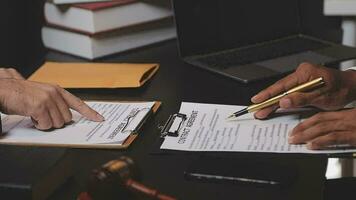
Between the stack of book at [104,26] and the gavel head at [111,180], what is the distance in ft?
2.50

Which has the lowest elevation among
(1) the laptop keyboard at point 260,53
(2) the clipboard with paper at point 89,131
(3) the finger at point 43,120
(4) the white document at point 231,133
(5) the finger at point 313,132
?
(1) the laptop keyboard at point 260,53

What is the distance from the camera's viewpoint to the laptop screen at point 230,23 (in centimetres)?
139

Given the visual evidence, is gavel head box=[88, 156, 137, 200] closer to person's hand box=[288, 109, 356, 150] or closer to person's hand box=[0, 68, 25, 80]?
person's hand box=[288, 109, 356, 150]

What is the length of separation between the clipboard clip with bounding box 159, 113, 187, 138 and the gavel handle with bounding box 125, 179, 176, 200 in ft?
0.83

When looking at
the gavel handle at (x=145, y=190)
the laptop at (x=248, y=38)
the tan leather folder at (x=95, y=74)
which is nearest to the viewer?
the gavel handle at (x=145, y=190)

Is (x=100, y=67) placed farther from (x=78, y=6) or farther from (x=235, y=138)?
(x=235, y=138)

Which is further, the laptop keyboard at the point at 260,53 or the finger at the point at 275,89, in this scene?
the laptop keyboard at the point at 260,53

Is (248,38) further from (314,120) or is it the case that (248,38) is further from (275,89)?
(314,120)

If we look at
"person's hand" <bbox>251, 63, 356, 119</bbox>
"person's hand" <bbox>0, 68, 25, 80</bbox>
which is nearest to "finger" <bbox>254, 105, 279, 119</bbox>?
"person's hand" <bbox>251, 63, 356, 119</bbox>

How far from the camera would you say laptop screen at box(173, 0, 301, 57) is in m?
1.39

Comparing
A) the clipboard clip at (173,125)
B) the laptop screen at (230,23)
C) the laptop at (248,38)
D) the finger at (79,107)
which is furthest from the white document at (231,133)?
the laptop screen at (230,23)

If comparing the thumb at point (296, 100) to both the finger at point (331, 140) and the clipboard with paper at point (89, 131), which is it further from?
the clipboard with paper at point (89, 131)

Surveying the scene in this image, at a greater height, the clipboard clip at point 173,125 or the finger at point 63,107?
the finger at point 63,107

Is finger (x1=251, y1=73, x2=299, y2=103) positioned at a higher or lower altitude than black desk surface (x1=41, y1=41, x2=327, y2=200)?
higher
